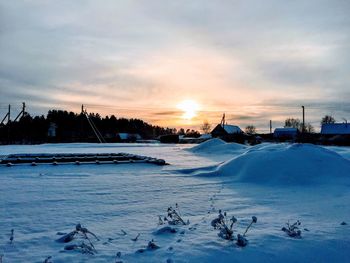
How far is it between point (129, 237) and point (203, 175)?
6537mm

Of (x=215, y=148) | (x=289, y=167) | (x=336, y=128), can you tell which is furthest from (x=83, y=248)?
(x=336, y=128)

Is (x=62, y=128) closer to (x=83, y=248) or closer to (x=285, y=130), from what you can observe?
(x=285, y=130)

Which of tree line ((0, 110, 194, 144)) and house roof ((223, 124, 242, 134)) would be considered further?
house roof ((223, 124, 242, 134))

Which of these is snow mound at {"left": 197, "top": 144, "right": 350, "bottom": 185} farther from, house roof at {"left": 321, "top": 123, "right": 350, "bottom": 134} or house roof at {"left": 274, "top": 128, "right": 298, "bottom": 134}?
house roof at {"left": 274, "top": 128, "right": 298, "bottom": 134}

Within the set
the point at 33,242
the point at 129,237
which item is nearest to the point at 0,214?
the point at 33,242

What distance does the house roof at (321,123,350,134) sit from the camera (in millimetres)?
59750

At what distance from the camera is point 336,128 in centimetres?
6059

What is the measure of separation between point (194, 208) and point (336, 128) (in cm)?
6122

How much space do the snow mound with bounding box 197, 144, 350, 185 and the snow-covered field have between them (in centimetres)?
3

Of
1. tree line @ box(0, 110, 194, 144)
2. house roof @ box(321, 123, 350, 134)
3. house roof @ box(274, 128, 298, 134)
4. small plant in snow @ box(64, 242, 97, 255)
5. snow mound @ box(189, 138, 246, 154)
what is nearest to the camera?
small plant in snow @ box(64, 242, 97, 255)

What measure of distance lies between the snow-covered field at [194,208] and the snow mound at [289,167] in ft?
0.09

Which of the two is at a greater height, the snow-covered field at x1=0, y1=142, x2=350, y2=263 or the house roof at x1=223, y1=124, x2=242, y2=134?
the house roof at x1=223, y1=124, x2=242, y2=134

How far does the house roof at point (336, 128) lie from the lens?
59.8 meters

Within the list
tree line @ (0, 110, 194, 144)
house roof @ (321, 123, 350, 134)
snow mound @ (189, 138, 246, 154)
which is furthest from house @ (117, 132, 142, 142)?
house roof @ (321, 123, 350, 134)
